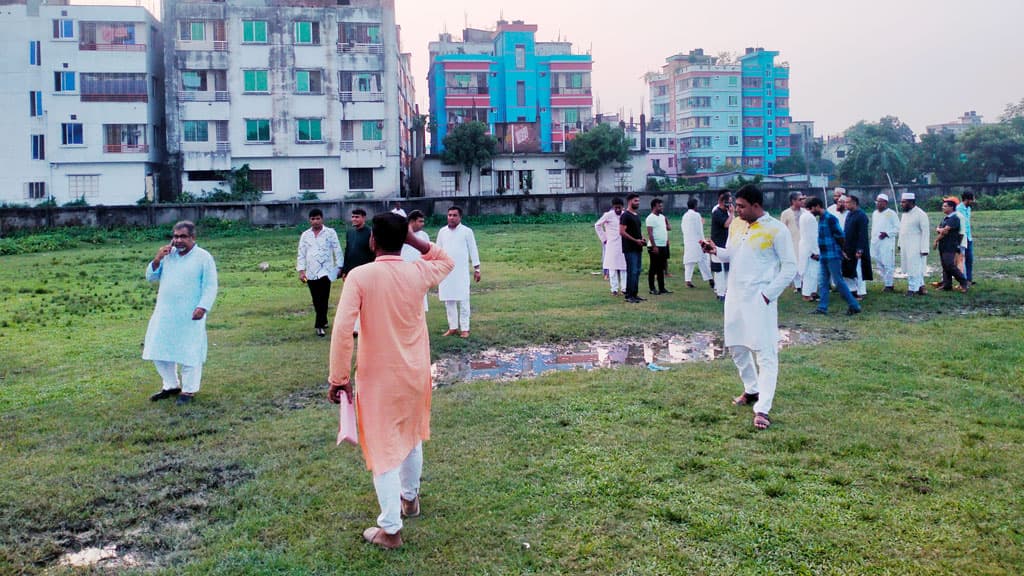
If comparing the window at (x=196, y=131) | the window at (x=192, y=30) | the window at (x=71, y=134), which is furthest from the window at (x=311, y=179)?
the window at (x=71, y=134)

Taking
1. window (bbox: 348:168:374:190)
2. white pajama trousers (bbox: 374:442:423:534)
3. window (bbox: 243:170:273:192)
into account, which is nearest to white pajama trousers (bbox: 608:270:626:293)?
white pajama trousers (bbox: 374:442:423:534)

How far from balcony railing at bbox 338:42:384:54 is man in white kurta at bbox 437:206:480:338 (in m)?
39.5

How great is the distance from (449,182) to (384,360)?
4883 centimetres

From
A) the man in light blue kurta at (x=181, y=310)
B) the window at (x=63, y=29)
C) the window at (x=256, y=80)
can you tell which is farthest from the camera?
the window at (x=256, y=80)

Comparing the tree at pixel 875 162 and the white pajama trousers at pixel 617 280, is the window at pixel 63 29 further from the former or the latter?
the tree at pixel 875 162

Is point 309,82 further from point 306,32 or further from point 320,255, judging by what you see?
point 320,255

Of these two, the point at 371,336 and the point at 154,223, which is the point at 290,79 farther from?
the point at 371,336

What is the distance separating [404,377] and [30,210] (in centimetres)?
3821

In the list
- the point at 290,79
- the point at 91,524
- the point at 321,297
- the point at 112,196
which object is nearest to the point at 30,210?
the point at 112,196

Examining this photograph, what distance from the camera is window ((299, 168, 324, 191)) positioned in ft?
159

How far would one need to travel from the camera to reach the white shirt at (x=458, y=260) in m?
11.1

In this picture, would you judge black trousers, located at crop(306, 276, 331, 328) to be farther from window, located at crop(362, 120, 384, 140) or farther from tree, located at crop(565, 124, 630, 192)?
tree, located at crop(565, 124, 630, 192)

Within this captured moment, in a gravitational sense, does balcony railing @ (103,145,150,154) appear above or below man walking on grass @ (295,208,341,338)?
above

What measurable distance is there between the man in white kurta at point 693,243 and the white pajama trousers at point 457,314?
A: 5.64m
